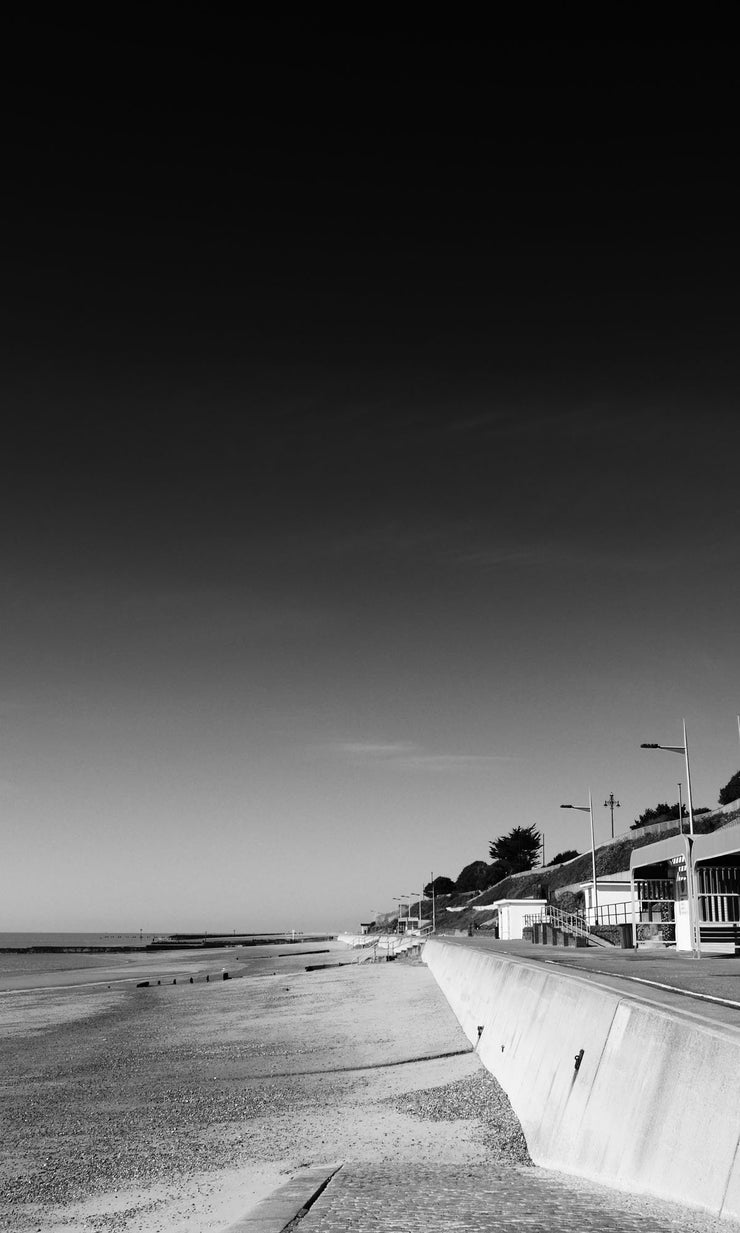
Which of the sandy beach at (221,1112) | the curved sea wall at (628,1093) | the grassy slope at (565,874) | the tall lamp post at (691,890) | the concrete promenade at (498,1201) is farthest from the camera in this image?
the grassy slope at (565,874)

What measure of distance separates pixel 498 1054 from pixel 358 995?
20900 mm

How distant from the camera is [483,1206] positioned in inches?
259

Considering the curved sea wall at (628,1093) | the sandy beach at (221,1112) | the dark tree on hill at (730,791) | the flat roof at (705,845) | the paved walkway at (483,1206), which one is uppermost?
the dark tree on hill at (730,791)

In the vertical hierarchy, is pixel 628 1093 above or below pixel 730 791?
below

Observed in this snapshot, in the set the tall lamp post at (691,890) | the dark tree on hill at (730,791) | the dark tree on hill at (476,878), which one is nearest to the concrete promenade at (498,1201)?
the tall lamp post at (691,890)

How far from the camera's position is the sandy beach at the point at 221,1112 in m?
9.43

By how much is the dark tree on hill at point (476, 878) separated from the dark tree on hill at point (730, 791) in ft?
196

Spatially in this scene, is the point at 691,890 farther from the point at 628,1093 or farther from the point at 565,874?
the point at 565,874

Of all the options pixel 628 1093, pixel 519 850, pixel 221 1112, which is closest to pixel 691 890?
pixel 221 1112

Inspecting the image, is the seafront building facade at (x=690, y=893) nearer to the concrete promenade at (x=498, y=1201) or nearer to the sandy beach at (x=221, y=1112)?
the sandy beach at (x=221, y=1112)

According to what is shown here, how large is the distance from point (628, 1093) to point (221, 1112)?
8370 millimetres

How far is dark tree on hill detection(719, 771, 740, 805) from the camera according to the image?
341 ft

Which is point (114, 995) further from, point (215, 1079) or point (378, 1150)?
point (378, 1150)

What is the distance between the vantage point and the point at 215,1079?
16.6m
